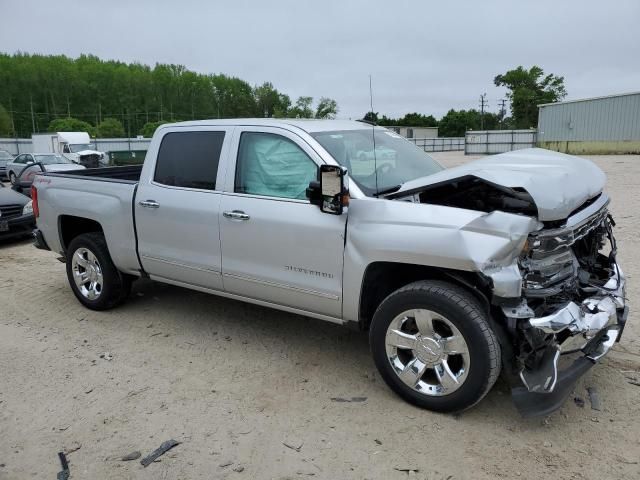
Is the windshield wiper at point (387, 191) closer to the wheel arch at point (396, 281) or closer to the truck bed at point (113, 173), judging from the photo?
the wheel arch at point (396, 281)

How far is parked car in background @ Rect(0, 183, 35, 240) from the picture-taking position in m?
9.12

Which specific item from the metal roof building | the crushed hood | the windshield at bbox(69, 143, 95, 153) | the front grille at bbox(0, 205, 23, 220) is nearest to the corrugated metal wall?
the metal roof building

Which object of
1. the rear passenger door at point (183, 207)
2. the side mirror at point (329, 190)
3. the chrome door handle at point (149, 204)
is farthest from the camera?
the chrome door handle at point (149, 204)

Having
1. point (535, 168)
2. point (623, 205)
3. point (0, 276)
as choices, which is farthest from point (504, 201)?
point (623, 205)

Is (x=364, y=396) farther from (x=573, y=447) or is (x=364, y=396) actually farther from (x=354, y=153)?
(x=354, y=153)

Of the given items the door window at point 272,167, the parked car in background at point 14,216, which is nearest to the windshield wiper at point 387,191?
the door window at point 272,167

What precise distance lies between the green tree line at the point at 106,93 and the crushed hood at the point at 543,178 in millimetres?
91494

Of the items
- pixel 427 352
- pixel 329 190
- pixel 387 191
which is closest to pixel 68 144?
pixel 387 191

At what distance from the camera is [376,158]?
4289 millimetres

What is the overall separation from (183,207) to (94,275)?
161 centimetres

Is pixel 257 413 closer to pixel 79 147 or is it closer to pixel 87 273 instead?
pixel 87 273

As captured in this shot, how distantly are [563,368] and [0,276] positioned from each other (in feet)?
22.8

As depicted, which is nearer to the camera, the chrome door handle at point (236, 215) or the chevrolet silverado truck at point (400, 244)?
the chevrolet silverado truck at point (400, 244)

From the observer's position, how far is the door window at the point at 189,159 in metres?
4.50
